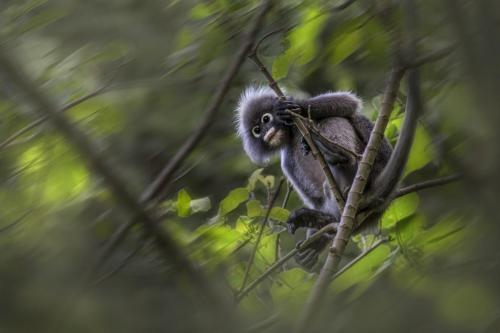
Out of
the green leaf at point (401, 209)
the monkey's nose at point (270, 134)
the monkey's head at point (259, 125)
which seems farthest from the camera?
the monkey's head at point (259, 125)

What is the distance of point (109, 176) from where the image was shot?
62.7 inches

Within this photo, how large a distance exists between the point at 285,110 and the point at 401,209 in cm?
136

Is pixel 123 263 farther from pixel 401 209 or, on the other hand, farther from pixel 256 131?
pixel 256 131

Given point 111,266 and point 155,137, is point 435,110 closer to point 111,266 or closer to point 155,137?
point 111,266

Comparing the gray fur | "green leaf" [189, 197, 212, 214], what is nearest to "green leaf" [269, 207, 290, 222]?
"green leaf" [189, 197, 212, 214]

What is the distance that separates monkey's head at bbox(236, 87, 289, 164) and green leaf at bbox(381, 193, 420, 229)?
5.48 feet

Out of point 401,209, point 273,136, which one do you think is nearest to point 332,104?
point 273,136

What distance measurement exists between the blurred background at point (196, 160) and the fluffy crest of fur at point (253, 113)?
3.62 ft

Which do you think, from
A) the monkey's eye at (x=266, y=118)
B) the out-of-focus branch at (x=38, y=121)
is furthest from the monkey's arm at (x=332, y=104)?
the out-of-focus branch at (x=38, y=121)

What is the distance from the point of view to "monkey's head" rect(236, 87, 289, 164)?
5.18 meters

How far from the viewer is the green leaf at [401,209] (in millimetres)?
3402

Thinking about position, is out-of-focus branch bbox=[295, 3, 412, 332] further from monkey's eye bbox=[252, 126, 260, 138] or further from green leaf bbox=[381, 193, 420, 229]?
monkey's eye bbox=[252, 126, 260, 138]

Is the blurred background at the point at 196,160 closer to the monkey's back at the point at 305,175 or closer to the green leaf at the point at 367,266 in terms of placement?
the green leaf at the point at 367,266

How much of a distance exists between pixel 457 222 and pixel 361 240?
339cm
